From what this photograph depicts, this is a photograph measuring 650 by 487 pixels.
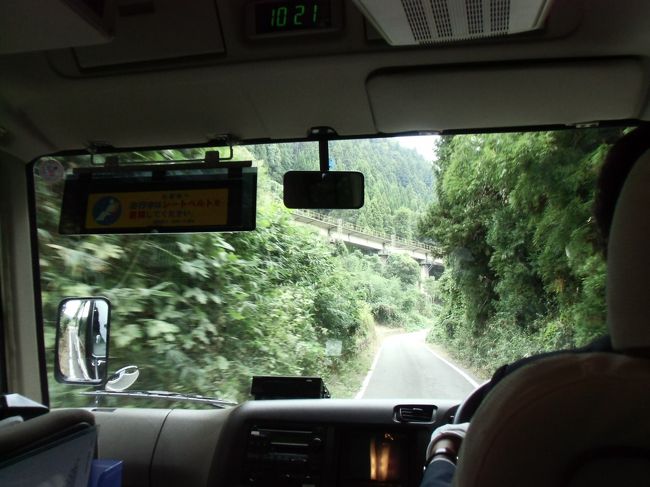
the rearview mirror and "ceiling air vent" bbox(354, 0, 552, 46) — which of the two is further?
the rearview mirror

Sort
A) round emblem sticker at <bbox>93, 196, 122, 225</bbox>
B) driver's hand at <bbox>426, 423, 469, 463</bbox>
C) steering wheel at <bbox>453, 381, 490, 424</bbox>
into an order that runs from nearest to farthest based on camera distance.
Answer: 1. driver's hand at <bbox>426, 423, 469, 463</bbox>
2. steering wheel at <bbox>453, 381, 490, 424</bbox>
3. round emblem sticker at <bbox>93, 196, 122, 225</bbox>

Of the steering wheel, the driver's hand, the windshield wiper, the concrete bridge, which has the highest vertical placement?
the concrete bridge

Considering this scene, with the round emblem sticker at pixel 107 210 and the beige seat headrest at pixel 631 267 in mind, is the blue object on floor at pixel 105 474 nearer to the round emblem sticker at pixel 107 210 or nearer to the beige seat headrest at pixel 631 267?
the round emblem sticker at pixel 107 210

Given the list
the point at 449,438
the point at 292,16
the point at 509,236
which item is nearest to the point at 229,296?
the point at 509,236

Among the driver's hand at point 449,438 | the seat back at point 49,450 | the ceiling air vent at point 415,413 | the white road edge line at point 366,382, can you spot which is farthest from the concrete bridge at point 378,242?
the seat back at point 49,450

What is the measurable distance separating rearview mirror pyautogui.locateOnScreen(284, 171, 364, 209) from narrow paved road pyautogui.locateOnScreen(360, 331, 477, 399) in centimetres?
86

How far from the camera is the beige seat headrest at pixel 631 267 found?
41.3 inches

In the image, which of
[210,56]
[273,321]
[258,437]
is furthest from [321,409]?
[210,56]

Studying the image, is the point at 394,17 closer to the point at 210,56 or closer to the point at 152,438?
the point at 210,56

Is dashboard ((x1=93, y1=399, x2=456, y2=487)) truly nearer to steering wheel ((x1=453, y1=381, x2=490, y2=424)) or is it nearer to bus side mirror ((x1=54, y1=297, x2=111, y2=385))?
bus side mirror ((x1=54, y1=297, x2=111, y2=385))

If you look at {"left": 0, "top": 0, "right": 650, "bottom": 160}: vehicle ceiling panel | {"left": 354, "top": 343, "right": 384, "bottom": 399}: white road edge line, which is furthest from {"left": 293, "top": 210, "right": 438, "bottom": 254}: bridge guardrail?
{"left": 354, "top": 343, "right": 384, "bottom": 399}: white road edge line

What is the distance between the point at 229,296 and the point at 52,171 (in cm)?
144

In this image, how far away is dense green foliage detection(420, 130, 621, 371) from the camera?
9.67ft

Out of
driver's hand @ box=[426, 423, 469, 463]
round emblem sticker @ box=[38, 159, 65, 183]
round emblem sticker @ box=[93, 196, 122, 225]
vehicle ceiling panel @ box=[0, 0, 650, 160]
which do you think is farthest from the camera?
round emblem sticker @ box=[38, 159, 65, 183]
